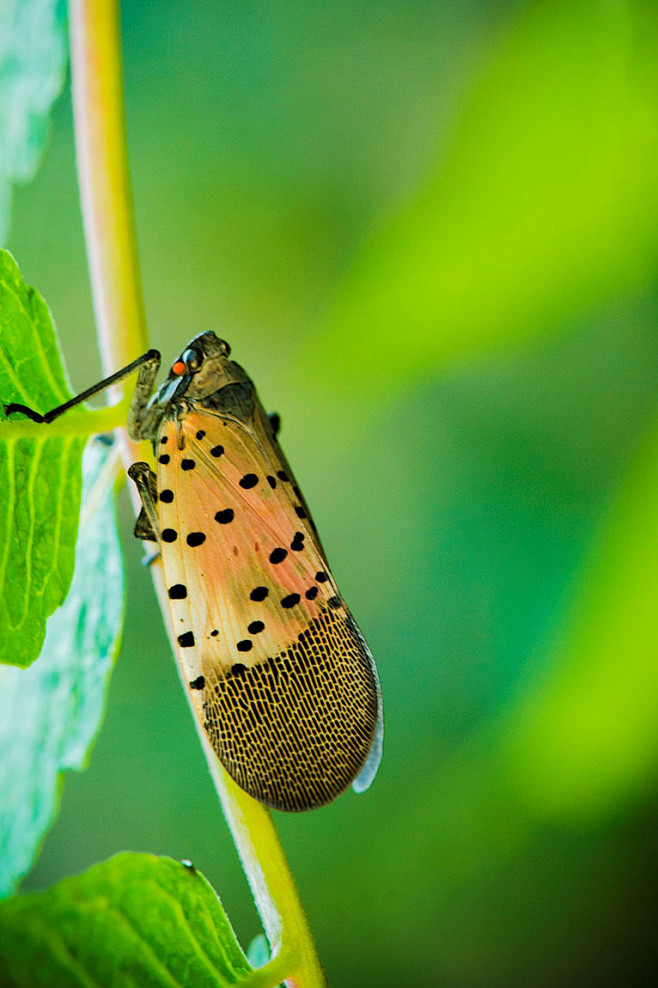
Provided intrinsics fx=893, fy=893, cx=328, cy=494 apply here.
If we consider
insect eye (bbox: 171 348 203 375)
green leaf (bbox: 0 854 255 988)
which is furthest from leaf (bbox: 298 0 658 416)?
green leaf (bbox: 0 854 255 988)

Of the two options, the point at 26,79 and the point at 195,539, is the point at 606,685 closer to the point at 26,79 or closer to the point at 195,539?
the point at 195,539

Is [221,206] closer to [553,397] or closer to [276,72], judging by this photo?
[276,72]

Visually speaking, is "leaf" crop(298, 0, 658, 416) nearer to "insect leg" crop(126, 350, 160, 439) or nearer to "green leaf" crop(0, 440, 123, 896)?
"insect leg" crop(126, 350, 160, 439)

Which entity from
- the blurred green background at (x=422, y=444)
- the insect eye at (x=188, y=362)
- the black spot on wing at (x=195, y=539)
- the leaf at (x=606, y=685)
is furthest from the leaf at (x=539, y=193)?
the black spot on wing at (x=195, y=539)

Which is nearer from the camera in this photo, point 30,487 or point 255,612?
point 30,487

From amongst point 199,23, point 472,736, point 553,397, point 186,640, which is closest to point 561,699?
point 472,736

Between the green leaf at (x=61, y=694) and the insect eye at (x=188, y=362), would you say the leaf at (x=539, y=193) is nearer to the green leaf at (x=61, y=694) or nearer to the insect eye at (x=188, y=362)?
the insect eye at (x=188, y=362)

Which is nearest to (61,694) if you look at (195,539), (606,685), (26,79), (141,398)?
(195,539)
